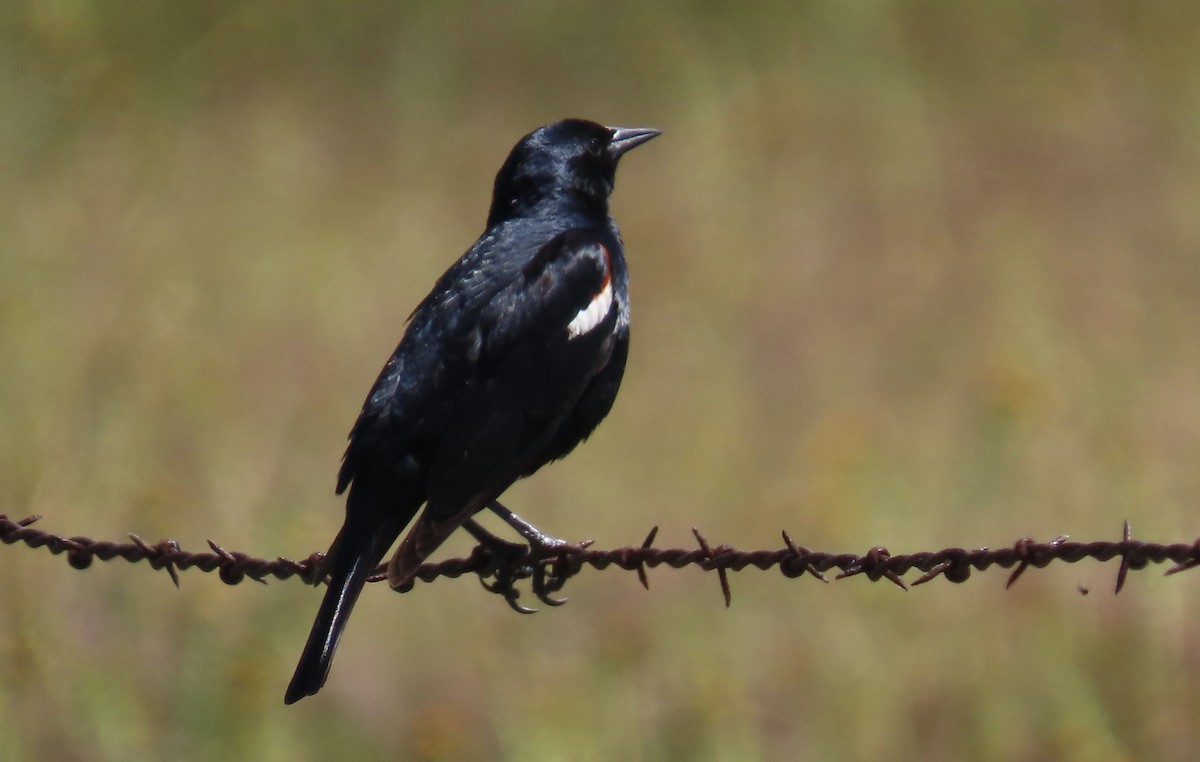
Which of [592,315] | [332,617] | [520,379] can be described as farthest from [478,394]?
[332,617]

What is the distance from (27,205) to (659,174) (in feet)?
11.9

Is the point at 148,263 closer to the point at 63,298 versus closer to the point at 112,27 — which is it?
the point at 63,298

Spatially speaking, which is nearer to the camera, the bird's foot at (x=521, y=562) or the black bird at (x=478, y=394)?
the black bird at (x=478, y=394)

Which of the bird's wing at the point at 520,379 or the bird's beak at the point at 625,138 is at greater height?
the bird's beak at the point at 625,138

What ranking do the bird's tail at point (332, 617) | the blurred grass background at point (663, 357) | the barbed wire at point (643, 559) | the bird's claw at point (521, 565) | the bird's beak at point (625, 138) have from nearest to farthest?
the barbed wire at point (643, 559) → the bird's tail at point (332, 617) → the bird's claw at point (521, 565) → the bird's beak at point (625, 138) → the blurred grass background at point (663, 357)

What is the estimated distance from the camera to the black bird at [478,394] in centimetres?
399

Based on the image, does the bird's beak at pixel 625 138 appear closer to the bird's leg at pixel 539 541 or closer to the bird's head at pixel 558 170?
the bird's head at pixel 558 170

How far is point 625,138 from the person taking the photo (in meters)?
5.50

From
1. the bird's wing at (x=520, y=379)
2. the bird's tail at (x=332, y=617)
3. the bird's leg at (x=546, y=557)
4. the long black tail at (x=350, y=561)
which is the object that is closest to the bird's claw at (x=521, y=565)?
the bird's leg at (x=546, y=557)

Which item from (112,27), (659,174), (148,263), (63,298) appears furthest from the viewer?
(112,27)

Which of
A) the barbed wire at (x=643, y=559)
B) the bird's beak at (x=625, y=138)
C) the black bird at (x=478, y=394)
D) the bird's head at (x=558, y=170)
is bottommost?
the barbed wire at (x=643, y=559)

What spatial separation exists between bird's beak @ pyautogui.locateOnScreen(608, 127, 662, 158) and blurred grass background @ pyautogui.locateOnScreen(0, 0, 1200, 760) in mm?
1532

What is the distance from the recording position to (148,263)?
859 centimetres

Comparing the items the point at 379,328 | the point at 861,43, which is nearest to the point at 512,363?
the point at 379,328
